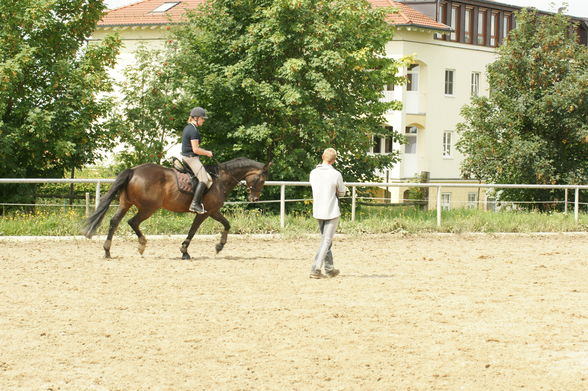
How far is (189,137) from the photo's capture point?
1566 cm

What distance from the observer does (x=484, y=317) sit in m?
10.4

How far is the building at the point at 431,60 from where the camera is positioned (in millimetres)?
51906

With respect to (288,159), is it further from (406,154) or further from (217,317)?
(406,154)

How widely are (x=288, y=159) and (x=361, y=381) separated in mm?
18949

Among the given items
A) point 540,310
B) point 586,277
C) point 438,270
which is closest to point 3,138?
point 438,270

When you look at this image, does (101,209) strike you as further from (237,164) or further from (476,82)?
(476,82)

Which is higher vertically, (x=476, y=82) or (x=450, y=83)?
(x=476, y=82)

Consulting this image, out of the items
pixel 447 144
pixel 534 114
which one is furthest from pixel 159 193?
pixel 447 144

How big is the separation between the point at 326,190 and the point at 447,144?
4344 centimetres

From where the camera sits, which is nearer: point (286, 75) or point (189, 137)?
point (189, 137)

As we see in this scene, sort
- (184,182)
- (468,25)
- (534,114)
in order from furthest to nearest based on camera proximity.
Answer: (468,25) → (534,114) → (184,182)

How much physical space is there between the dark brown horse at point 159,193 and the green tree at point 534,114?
66.7ft

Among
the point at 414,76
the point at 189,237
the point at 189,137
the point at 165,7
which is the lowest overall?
the point at 189,237

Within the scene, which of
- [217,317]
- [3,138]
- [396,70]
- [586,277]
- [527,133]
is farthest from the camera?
[527,133]
